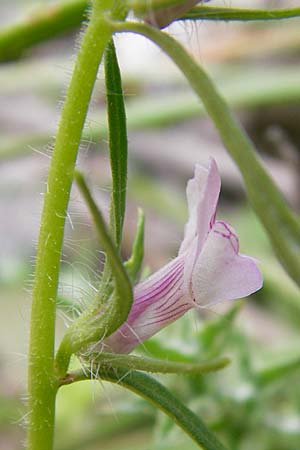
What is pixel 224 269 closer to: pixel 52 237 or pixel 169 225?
pixel 52 237

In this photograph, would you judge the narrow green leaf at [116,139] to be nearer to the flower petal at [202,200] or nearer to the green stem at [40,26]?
the flower petal at [202,200]

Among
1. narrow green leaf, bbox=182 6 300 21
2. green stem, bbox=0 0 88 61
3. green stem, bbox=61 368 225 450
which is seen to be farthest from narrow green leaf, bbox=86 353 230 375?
green stem, bbox=0 0 88 61

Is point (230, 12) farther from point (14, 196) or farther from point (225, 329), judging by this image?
point (14, 196)

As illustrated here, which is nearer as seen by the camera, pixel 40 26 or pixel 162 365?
pixel 162 365

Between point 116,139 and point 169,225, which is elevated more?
point 116,139

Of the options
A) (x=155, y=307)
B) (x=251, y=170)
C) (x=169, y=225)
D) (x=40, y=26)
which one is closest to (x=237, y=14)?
(x=251, y=170)

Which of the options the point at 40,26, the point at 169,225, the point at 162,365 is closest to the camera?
the point at 162,365

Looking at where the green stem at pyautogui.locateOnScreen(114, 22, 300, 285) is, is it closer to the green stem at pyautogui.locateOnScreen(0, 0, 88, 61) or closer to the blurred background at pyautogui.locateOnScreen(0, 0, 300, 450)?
the blurred background at pyautogui.locateOnScreen(0, 0, 300, 450)
